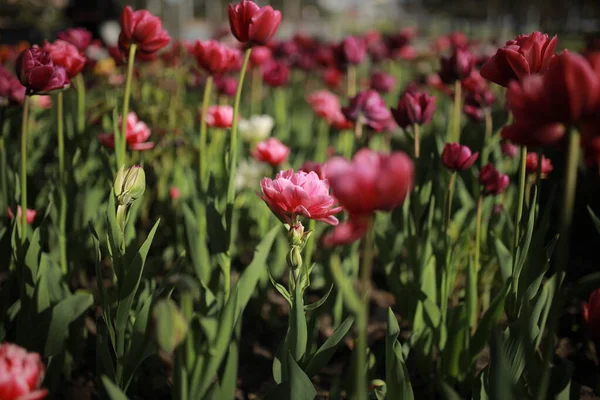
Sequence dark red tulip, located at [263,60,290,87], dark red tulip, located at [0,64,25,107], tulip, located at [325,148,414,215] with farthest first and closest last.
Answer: dark red tulip, located at [263,60,290,87] → dark red tulip, located at [0,64,25,107] → tulip, located at [325,148,414,215]

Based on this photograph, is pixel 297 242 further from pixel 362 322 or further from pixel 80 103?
pixel 80 103

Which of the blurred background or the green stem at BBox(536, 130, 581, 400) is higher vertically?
the blurred background

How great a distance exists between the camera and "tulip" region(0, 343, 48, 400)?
0.65m

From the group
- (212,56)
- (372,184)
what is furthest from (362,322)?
(212,56)

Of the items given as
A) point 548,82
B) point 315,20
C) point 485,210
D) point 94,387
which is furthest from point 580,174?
point 315,20

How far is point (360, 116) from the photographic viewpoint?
170cm

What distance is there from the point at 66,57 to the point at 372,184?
1.05m

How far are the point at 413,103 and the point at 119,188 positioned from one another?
0.76 meters

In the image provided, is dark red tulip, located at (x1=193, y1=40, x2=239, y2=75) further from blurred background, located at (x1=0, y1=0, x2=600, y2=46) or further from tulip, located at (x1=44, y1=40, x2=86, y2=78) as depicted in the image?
blurred background, located at (x1=0, y1=0, x2=600, y2=46)

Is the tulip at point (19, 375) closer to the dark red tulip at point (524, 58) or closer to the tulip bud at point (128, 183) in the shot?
the tulip bud at point (128, 183)

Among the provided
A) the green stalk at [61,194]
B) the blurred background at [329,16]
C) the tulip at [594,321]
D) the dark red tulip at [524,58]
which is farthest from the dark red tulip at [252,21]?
the blurred background at [329,16]

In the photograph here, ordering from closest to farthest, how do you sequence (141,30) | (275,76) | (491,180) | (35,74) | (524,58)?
(524,58), (35,74), (141,30), (491,180), (275,76)

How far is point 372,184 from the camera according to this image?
0.59m

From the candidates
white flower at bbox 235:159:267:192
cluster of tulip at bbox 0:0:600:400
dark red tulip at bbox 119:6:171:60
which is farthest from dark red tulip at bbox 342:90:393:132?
dark red tulip at bbox 119:6:171:60
